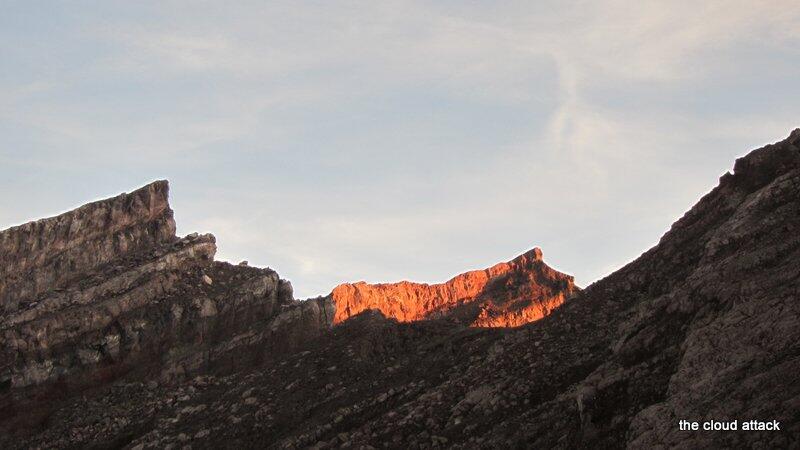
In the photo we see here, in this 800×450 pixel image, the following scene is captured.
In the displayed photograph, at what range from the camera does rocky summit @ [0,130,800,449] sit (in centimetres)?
2411

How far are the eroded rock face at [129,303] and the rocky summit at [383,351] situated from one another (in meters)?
0.12

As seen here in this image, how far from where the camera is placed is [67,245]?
54.4m

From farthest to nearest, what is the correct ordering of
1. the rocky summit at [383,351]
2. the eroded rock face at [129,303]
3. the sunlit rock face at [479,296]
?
the sunlit rock face at [479,296] → the eroded rock face at [129,303] → the rocky summit at [383,351]

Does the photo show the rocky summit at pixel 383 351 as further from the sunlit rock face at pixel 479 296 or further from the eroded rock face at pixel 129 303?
the sunlit rock face at pixel 479 296

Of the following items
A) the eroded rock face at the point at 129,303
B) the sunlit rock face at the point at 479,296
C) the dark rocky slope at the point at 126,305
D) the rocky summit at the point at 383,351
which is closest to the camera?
the rocky summit at the point at 383,351

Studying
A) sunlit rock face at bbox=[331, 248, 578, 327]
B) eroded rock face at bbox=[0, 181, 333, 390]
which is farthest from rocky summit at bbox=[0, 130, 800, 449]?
sunlit rock face at bbox=[331, 248, 578, 327]

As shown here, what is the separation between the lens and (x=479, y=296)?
87.4 m

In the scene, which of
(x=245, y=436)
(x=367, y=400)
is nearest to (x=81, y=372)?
(x=245, y=436)

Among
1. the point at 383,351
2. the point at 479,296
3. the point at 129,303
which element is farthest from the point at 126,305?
the point at 479,296

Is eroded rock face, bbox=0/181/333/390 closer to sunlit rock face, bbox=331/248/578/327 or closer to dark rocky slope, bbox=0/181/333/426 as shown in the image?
dark rocky slope, bbox=0/181/333/426

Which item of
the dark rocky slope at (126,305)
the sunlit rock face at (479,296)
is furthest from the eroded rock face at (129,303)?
the sunlit rock face at (479,296)

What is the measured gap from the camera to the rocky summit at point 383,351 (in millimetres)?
24109

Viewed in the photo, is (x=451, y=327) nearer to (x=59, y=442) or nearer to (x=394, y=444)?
(x=394, y=444)

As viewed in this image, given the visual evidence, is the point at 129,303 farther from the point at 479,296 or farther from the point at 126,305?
the point at 479,296
